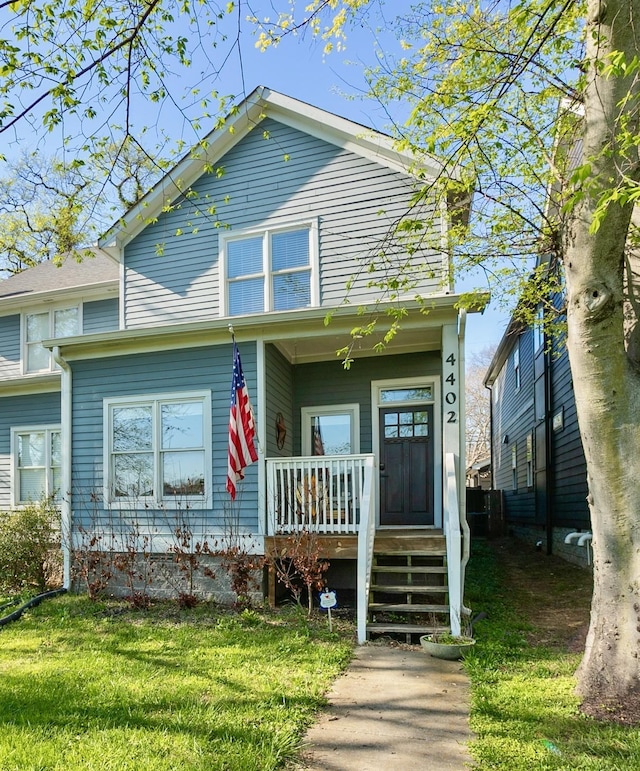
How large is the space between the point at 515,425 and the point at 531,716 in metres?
15.1

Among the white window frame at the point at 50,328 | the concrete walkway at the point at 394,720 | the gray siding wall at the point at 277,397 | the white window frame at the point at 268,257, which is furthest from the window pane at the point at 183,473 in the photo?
the white window frame at the point at 50,328

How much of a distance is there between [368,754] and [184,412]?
18.0ft

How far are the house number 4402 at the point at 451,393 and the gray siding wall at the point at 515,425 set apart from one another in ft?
25.7

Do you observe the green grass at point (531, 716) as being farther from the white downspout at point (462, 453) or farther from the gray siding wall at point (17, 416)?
the gray siding wall at point (17, 416)

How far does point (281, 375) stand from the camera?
8641mm

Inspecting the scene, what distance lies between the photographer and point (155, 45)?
4.55 m

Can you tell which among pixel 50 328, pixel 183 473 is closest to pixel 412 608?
pixel 183 473

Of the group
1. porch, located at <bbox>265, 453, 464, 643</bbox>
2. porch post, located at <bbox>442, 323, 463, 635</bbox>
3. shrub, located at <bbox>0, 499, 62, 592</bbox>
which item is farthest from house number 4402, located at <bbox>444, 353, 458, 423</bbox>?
shrub, located at <bbox>0, 499, 62, 592</bbox>

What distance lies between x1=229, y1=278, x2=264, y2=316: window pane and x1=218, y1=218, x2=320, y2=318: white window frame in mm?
71

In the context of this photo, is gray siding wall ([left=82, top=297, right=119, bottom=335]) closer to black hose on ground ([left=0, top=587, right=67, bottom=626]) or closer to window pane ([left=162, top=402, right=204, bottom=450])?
window pane ([left=162, top=402, right=204, bottom=450])

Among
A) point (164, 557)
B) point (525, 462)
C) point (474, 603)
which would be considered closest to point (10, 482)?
point (164, 557)

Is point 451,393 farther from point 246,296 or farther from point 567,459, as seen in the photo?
point 567,459

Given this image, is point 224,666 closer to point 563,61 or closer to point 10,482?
point 563,61

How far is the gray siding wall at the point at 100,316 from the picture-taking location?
464 inches
